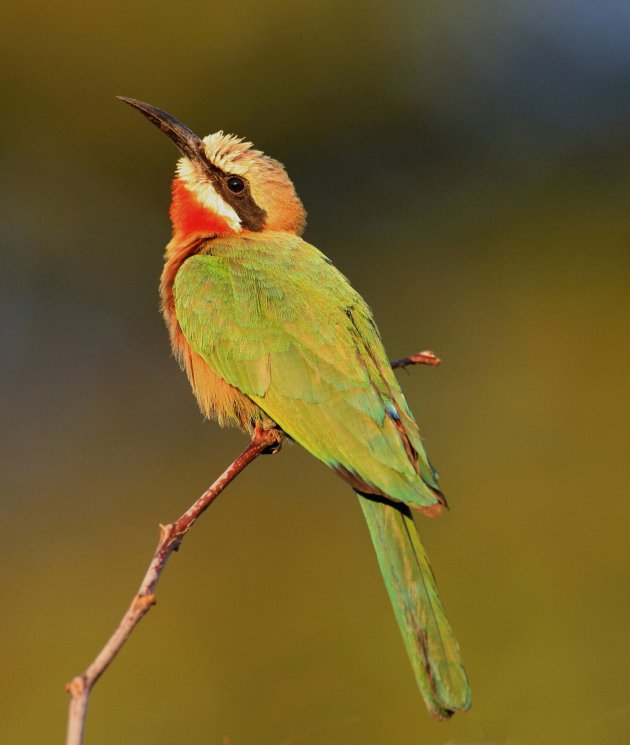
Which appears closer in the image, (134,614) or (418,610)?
(134,614)

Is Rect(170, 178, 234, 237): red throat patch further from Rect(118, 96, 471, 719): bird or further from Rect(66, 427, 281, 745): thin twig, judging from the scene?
Rect(66, 427, 281, 745): thin twig

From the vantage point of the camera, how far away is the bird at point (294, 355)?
9.00ft

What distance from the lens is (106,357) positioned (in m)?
7.65

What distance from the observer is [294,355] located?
129 inches

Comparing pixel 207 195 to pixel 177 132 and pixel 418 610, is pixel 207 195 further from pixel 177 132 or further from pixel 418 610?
pixel 418 610

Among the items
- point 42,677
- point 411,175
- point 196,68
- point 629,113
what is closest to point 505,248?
point 411,175

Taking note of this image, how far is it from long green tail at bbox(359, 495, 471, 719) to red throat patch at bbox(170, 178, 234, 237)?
Answer: 4.75 ft

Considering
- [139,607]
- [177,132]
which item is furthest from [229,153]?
[139,607]

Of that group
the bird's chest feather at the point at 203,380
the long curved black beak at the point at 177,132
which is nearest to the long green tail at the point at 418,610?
the bird's chest feather at the point at 203,380

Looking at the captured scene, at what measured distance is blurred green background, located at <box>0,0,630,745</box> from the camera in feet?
15.9

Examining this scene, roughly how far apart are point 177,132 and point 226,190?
398 millimetres

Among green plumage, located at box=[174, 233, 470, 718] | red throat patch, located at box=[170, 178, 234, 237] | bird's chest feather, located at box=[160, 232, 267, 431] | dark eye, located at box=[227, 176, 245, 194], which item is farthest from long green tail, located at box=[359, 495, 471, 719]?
dark eye, located at box=[227, 176, 245, 194]

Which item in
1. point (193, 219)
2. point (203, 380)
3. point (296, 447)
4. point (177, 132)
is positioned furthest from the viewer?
point (296, 447)

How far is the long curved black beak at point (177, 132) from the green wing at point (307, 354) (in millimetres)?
583
